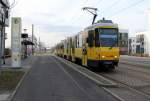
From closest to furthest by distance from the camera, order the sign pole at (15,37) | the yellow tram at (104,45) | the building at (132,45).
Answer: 1. the yellow tram at (104,45)
2. the sign pole at (15,37)
3. the building at (132,45)

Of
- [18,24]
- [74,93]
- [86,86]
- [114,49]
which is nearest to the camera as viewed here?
[74,93]

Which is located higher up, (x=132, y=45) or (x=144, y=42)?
(x=144, y=42)

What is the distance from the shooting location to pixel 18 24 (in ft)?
118

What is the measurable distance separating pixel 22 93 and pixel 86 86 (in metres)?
3.88

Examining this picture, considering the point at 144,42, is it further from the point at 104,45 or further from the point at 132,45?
the point at 104,45

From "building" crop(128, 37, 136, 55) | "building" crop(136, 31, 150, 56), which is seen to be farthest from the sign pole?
"building" crop(128, 37, 136, 55)

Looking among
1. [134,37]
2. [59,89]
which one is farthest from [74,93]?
[134,37]

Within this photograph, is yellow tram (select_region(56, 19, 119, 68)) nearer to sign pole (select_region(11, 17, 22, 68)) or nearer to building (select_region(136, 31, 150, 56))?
sign pole (select_region(11, 17, 22, 68))

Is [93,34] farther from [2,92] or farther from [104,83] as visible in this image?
[2,92]

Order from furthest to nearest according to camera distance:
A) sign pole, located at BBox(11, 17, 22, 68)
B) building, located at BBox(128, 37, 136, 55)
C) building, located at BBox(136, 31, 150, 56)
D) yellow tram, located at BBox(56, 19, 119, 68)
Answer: building, located at BBox(128, 37, 136, 55) → building, located at BBox(136, 31, 150, 56) → sign pole, located at BBox(11, 17, 22, 68) → yellow tram, located at BBox(56, 19, 119, 68)

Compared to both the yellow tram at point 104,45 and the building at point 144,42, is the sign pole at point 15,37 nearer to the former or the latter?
the yellow tram at point 104,45

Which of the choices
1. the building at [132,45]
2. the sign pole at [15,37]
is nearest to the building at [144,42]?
the building at [132,45]

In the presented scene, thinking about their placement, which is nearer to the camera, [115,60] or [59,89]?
[59,89]

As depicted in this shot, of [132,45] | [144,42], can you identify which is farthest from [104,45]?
[132,45]
